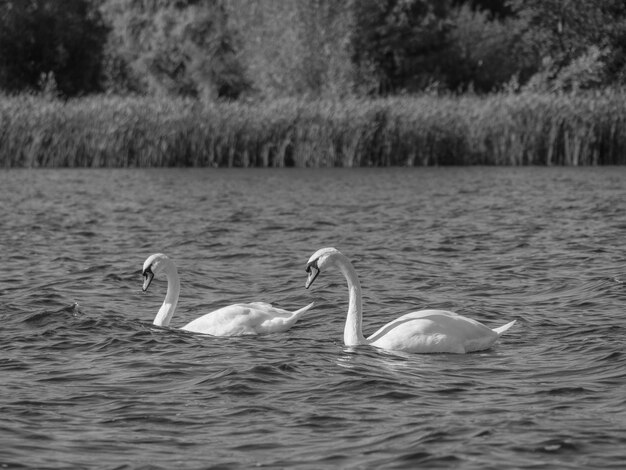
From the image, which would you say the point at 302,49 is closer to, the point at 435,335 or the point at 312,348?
the point at 312,348

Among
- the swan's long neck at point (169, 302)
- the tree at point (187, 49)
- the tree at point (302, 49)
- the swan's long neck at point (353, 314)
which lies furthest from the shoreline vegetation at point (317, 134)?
the swan's long neck at point (353, 314)

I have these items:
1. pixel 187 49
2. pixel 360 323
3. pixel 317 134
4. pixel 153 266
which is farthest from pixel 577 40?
pixel 360 323

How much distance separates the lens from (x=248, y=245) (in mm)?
16844

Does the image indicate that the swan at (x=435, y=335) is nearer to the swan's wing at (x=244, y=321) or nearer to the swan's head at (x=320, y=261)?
the swan's head at (x=320, y=261)

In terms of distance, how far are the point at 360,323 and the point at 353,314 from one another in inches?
3.5

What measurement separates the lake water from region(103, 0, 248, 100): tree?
94.2 feet

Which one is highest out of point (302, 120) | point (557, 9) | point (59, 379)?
point (557, 9)

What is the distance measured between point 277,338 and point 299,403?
8.01ft

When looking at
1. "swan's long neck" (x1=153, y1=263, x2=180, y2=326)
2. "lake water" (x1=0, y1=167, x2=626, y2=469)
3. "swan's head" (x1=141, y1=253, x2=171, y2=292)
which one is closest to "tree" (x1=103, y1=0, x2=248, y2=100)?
"lake water" (x1=0, y1=167, x2=626, y2=469)

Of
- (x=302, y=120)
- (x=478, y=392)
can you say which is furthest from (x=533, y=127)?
(x=478, y=392)

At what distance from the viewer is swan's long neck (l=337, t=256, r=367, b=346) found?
31.2 ft

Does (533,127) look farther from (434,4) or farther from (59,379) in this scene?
(59,379)

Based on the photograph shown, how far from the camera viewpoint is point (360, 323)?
9.59 metres

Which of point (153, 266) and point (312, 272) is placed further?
point (153, 266)
